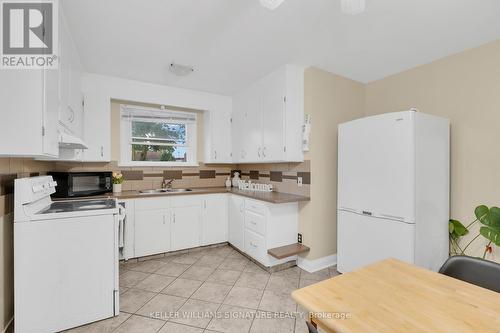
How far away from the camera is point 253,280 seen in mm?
2359

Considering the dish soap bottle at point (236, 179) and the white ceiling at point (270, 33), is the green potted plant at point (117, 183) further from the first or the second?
the dish soap bottle at point (236, 179)

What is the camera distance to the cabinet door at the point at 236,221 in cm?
297

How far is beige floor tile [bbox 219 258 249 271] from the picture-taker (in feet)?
8.64

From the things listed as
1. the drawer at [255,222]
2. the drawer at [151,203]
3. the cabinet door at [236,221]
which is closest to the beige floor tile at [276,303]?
the drawer at [255,222]

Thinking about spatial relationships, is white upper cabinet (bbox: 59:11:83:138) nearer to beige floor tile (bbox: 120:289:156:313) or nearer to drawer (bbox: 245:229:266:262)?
beige floor tile (bbox: 120:289:156:313)

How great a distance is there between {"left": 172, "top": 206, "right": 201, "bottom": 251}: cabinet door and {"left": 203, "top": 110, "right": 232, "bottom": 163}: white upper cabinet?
899mm

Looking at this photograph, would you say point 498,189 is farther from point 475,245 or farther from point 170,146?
point 170,146

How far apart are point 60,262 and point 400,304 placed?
80.6 inches

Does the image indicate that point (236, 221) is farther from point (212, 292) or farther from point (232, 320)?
point (232, 320)


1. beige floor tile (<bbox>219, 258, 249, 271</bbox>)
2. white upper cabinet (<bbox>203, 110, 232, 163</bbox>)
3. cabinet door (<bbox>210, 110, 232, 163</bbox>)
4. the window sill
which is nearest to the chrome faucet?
the window sill

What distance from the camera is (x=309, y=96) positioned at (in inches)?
102

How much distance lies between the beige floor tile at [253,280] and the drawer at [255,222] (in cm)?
43

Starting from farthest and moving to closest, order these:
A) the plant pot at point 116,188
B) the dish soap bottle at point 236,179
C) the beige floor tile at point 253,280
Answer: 1. the dish soap bottle at point 236,179
2. the plant pot at point 116,188
3. the beige floor tile at point 253,280

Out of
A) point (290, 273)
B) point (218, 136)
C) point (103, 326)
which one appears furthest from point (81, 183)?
point (290, 273)
